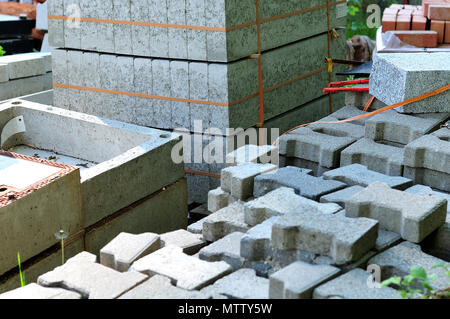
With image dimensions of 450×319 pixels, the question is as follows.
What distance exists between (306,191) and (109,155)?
2934 millimetres

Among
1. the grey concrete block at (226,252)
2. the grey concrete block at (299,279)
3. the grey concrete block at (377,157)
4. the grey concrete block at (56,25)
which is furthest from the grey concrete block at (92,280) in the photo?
the grey concrete block at (56,25)

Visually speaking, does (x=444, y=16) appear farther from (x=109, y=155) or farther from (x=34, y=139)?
(x=34, y=139)

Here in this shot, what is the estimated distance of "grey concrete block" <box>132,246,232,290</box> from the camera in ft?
13.6

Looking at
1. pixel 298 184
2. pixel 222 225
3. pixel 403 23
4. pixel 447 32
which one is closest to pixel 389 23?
pixel 403 23

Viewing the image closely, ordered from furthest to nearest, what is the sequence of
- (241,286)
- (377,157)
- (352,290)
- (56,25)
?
(56,25) → (377,157) → (241,286) → (352,290)

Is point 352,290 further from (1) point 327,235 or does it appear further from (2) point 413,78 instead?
(2) point 413,78

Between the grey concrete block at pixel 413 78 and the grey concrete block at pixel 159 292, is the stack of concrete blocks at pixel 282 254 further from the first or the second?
the grey concrete block at pixel 413 78

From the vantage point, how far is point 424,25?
298 inches

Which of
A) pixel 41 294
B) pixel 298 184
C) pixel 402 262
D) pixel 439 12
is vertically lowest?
pixel 41 294

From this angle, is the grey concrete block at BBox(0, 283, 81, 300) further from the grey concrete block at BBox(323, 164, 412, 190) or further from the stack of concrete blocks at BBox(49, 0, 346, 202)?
the stack of concrete blocks at BBox(49, 0, 346, 202)

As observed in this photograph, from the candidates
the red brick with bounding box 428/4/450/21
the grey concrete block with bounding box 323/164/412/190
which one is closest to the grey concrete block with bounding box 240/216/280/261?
the grey concrete block with bounding box 323/164/412/190

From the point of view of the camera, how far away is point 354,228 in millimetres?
4129

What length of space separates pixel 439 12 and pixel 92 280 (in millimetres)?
5153
